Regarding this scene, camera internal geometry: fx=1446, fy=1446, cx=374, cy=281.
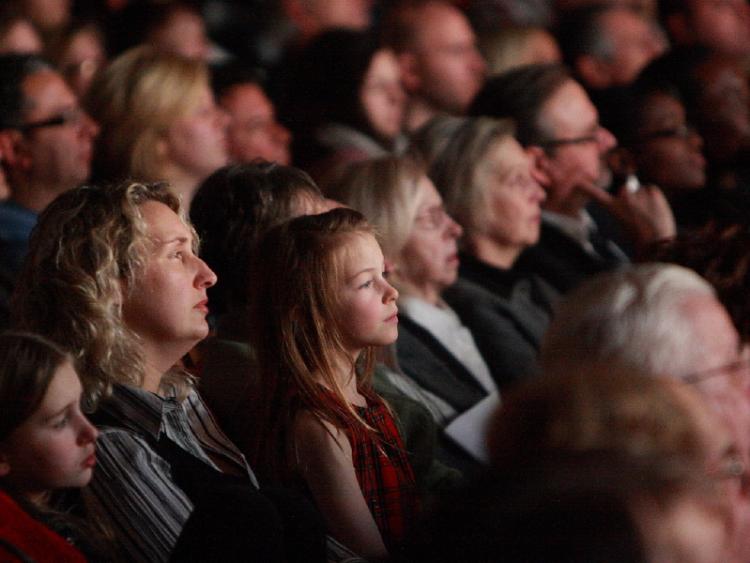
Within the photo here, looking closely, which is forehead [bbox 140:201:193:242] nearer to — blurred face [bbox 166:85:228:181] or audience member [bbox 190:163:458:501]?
audience member [bbox 190:163:458:501]

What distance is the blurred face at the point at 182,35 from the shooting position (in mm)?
5871

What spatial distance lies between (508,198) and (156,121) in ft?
3.64

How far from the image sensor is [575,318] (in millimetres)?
2293

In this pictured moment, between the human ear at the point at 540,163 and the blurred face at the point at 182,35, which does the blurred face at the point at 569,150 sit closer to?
the human ear at the point at 540,163

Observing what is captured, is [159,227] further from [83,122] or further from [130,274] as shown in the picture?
[83,122]

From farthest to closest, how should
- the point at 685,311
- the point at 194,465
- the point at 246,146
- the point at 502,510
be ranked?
the point at 246,146, the point at 194,465, the point at 685,311, the point at 502,510

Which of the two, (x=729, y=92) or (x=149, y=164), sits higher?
(x=149, y=164)

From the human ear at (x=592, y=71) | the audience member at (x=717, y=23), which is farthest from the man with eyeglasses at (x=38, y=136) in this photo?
the audience member at (x=717, y=23)

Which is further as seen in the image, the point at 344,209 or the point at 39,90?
the point at 39,90

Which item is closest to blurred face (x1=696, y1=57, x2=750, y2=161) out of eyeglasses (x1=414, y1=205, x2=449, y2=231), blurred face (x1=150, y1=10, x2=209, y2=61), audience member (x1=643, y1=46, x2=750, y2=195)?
audience member (x1=643, y1=46, x2=750, y2=195)

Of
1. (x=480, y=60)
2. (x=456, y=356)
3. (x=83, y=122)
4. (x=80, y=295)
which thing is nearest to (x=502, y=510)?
(x=80, y=295)

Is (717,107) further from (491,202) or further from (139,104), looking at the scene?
(139,104)

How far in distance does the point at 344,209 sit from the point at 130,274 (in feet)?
1.59

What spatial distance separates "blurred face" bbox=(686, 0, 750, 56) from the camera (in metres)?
6.51
